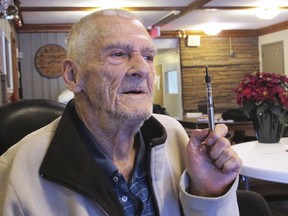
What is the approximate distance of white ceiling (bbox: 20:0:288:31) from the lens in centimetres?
538

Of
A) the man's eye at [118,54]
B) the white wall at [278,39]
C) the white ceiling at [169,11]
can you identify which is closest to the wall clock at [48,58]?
the white ceiling at [169,11]

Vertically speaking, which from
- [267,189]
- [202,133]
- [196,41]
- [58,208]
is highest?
[196,41]

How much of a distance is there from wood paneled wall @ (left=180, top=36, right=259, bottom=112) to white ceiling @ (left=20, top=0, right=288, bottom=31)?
18.6 inches

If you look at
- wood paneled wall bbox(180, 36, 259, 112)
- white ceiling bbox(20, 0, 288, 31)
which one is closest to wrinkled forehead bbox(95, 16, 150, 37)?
white ceiling bbox(20, 0, 288, 31)

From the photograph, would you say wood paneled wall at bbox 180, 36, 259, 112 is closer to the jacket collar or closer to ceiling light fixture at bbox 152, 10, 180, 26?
ceiling light fixture at bbox 152, 10, 180, 26

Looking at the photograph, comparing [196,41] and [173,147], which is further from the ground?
[196,41]

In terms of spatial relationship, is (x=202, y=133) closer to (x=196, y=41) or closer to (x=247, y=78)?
(x=247, y=78)

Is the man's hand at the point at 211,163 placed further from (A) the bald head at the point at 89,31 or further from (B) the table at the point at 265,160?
(B) the table at the point at 265,160

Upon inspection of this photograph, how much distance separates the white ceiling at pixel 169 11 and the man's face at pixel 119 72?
4.43m

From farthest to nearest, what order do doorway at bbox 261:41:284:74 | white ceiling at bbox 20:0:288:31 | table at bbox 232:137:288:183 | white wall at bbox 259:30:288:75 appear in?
1. doorway at bbox 261:41:284:74
2. white wall at bbox 259:30:288:75
3. white ceiling at bbox 20:0:288:31
4. table at bbox 232:137:288:183

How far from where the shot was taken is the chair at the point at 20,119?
1.29 metres

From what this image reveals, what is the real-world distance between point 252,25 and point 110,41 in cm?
761

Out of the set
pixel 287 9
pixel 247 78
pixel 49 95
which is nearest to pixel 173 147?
pixel 247 78

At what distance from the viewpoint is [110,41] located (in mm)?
985
